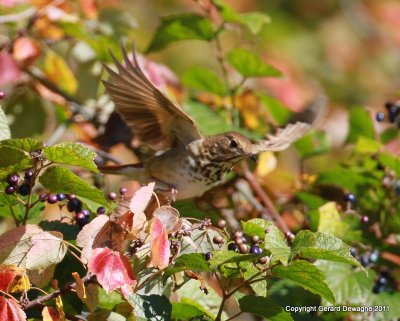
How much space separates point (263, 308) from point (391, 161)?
45.1 inches

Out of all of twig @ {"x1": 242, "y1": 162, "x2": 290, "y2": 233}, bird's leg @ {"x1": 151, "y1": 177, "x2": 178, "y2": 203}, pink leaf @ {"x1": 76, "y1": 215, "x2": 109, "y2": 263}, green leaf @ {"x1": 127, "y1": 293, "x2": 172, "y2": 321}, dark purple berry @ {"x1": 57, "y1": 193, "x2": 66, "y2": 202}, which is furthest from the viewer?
twig @ {"x1": 242, "y1": 162, "x2": 290, "y2": 233}

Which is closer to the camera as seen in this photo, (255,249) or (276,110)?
(255,249)

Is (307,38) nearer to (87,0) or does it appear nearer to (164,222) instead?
(87,0)

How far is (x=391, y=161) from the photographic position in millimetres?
3328

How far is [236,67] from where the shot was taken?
12.6 feet

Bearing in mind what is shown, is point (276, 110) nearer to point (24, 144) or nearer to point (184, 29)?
point (184, 29)

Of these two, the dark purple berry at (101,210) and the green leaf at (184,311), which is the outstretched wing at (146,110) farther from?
the green leaf at (184,311)

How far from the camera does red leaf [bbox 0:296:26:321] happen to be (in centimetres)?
212

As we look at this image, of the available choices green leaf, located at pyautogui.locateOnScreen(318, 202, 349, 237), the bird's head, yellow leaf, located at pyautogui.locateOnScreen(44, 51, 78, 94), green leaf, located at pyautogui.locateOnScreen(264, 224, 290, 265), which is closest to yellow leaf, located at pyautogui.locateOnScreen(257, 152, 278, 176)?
the bird's head

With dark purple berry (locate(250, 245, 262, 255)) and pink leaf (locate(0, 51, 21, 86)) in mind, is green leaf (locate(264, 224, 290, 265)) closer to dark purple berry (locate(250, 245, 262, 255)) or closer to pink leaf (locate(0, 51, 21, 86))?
dark purple berry (locate(250, 245, 262, 255))

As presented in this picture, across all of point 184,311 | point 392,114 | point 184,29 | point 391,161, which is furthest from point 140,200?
point 392,114

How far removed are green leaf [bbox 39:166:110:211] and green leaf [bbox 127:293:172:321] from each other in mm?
285

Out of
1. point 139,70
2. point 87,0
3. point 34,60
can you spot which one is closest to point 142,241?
point 139,70

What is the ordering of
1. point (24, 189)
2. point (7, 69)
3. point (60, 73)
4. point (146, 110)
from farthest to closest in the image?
1. point (60, 73)
2. point (7, 69)
3. point (146, 110)
4. point (24, 189)
